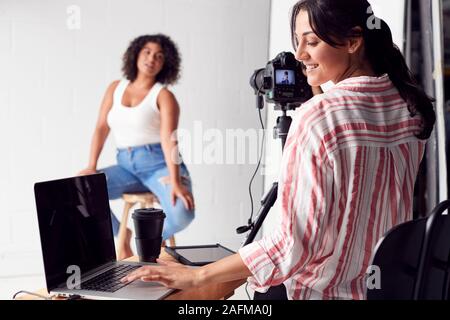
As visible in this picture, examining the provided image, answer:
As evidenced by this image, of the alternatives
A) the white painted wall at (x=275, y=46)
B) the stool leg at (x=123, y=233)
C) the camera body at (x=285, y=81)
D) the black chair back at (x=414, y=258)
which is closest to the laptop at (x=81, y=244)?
the black chair back at (x=414, y=258)

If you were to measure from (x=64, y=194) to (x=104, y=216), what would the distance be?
16 centimetres

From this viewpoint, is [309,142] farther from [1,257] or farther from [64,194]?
[1,257]

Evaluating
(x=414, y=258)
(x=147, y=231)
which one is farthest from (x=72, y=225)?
(x=414, y=258)

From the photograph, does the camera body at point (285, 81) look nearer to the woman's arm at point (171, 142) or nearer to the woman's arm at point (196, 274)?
the woman's arm at point (196, 274)

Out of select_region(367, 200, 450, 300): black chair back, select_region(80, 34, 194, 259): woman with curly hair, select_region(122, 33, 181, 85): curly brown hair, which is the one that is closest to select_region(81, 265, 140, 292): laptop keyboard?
select_region(367, 200, 450, 300): black chair back

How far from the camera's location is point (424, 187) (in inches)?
90.0

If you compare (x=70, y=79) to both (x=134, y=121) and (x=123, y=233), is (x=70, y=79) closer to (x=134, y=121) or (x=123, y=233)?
(x=134, y=121)

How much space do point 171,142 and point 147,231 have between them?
2.10 metres

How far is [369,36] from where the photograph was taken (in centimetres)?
108

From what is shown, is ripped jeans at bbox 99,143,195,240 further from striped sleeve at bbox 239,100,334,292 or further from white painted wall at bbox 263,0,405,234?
striped sleeve at bbox 239,100,334,292

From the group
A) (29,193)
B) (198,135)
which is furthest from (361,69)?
(29,193)

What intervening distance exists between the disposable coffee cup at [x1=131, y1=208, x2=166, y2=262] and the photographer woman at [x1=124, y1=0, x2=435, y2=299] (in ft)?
0.78

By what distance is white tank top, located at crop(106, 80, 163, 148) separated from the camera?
3262mm

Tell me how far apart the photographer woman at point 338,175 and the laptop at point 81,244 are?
3.2 inches
